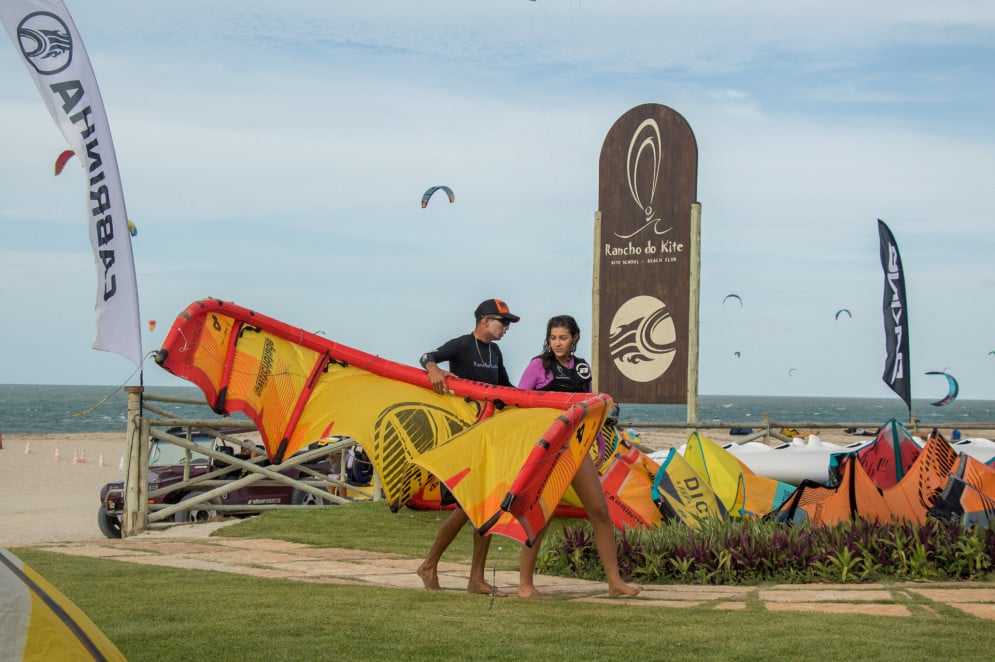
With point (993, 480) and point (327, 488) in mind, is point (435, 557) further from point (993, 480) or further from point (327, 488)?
point (327, 488)

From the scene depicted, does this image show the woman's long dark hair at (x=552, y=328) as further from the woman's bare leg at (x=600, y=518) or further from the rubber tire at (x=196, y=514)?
the rubber tire at (x=196, y=514)

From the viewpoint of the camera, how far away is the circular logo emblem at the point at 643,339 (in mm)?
14844

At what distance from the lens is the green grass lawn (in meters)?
4.40

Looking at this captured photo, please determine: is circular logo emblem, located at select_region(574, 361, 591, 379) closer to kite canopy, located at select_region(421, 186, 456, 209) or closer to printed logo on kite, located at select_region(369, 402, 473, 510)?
printed logo on kite, located at select_region(369, 402, 473, 510)

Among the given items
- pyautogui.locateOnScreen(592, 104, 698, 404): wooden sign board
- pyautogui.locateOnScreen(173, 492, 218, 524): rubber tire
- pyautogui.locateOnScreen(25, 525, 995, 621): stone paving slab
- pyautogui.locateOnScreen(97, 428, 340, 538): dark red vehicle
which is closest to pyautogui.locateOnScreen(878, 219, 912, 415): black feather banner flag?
pyautogui.locateOnScreen(592, 104, 698, 404): wooden sign board

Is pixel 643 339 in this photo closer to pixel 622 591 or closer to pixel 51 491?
pixel 622 591

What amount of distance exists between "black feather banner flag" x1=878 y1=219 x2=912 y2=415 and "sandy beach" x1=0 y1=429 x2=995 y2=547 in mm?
2766

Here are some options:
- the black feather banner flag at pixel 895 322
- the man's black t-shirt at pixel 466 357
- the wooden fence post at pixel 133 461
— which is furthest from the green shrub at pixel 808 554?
the black feather banner flag at pixel 895 322

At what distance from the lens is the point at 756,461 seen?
11227 mm

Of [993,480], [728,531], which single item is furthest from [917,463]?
[728,531]

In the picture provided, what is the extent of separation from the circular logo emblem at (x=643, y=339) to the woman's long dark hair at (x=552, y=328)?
26.6ft

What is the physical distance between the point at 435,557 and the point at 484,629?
1589 mm

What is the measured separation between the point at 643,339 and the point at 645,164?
246 cm

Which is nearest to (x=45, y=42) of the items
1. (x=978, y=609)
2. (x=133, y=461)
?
(x=133, y=461)
